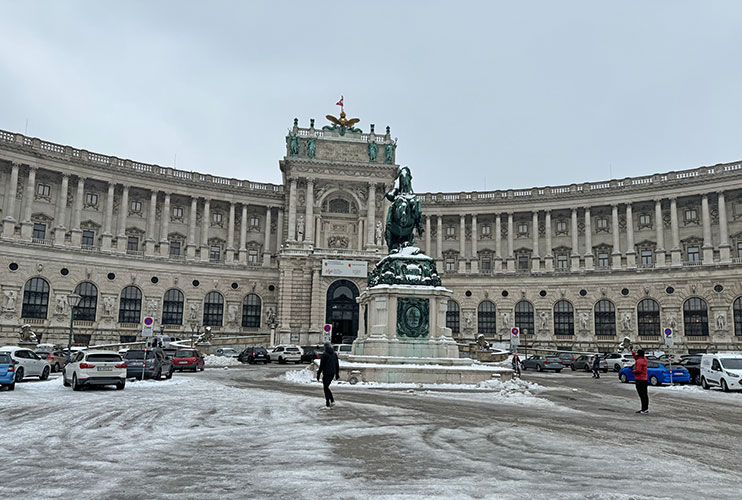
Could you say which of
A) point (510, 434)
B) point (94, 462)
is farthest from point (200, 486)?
point (510, 434)

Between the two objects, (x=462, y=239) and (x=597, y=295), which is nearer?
(x=597, y=295)

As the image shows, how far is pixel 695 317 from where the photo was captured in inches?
2215

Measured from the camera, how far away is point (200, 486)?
7.33 m

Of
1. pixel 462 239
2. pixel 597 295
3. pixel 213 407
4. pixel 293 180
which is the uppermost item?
pixel 293 180

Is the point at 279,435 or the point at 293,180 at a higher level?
the point at 293,180

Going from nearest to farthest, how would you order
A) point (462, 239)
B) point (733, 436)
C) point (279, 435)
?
point (279, 435) → point (733, 436) → point (462, 239)

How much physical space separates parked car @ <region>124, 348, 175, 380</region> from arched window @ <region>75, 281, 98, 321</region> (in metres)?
32.4

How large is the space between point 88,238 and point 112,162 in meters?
8.20

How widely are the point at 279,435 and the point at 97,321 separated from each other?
51.7m

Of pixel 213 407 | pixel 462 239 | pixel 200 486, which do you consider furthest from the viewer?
pixel 462 239

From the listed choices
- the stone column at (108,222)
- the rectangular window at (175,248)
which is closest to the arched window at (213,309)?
the rectangular window at (175,248)

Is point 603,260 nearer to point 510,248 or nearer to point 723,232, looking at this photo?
point 510,248

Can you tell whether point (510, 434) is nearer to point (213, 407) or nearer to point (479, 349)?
point (213, 407)

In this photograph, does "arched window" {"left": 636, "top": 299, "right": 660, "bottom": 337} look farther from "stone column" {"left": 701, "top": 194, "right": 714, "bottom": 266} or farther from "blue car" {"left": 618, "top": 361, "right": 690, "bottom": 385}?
"blue car" {"left": 618, "top": 361, "right": 690, "bottom": 385}
